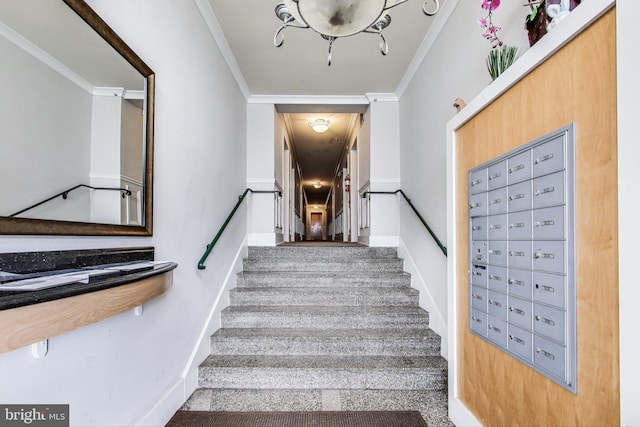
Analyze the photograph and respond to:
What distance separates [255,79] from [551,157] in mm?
3239

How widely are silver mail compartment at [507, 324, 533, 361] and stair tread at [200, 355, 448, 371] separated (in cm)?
116

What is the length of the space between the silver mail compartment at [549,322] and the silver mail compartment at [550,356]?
0.07 feet

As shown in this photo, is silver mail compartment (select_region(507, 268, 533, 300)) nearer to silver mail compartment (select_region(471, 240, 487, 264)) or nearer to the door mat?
silver mail compartment (select_region(471, 240, 487, 264))

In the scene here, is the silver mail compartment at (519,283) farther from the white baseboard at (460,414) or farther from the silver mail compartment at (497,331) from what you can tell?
the white baseboard at (460,414)

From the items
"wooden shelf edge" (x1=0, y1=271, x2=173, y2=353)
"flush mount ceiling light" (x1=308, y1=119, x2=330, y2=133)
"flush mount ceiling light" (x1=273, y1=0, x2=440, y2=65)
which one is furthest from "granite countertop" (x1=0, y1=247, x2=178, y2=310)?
"flush mount ceiling light" (x1=308, y1=119, x2=330, y2=133)

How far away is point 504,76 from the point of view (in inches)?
51.4

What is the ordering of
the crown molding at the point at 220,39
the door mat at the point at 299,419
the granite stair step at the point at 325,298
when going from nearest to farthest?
the door mat at the point at 299,419, the crown molding at the point at 220,39, the granite stair step at the point at 325,298

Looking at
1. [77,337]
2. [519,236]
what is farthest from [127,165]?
[519,236]

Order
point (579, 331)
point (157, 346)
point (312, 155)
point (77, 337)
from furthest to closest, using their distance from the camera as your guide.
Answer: point (312, 155), point (157, 346), point (77, 337), point (579, 331)

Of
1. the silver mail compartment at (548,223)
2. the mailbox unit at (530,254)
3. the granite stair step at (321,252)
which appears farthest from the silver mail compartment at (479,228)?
the granite stair step at (321,252)

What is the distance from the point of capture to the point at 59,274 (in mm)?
966

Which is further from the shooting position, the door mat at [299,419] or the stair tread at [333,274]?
the stair tread at [333,274]

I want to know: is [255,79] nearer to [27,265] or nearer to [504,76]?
[504,76]

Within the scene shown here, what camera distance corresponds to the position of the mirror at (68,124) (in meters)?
0.90
